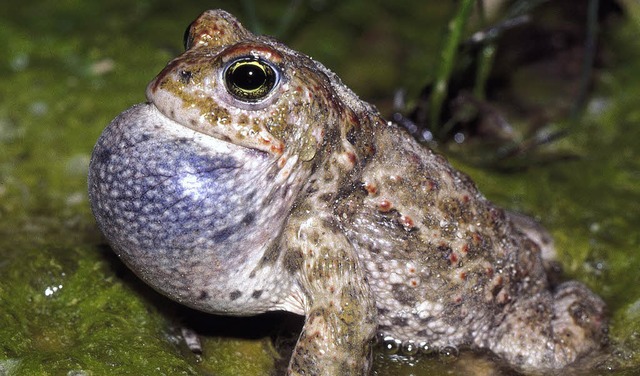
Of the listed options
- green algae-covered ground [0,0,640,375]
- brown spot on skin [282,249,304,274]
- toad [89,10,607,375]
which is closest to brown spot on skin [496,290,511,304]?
toad [89,10,607,375]

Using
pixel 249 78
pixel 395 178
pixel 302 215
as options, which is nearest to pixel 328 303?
pixel 302 215

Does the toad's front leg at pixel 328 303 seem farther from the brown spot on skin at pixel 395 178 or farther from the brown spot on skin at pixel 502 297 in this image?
the brown spot on skin at pixel 502 297

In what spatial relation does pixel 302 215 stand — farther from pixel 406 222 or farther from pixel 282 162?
pixel 406 222

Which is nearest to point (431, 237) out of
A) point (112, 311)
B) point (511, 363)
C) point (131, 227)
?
point (511, 363)

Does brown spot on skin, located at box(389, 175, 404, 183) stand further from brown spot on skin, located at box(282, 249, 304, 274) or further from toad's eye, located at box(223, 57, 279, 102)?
toad's eye, located at box(223, 57, 279, 102)

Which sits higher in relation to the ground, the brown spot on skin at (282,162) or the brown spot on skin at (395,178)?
the brown spot on skin at (395,178)

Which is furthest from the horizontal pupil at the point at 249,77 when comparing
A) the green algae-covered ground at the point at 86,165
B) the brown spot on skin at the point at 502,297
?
the brown spot on skin at the point at 502,297

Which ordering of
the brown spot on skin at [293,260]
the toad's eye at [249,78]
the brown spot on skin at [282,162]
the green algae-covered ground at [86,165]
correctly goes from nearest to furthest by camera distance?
the toad's eye at [249,78], the brown spot on skin at [282,162], the brown spot on skin at [293,260], the green algae-covered ground at [86,165]
